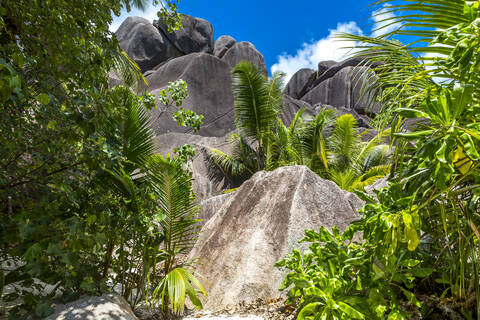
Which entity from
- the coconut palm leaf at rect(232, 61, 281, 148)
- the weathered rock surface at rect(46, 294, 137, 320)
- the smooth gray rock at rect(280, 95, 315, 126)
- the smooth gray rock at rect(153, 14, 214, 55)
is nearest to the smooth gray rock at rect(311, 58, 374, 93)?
the smooth gray rock at rect(280, 95, 315, 126)

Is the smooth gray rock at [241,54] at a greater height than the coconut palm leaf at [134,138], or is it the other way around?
the smooth gray rock at [241,54]

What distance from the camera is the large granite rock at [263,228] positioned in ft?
11.3

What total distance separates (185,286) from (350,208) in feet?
7.37

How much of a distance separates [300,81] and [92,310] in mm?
24958

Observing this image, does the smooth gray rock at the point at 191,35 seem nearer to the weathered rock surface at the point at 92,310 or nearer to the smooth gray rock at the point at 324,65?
the smooth gray rock at the point at 324,65

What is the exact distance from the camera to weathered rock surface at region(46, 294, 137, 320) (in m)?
2.24

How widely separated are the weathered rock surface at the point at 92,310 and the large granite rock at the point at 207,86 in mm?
12798

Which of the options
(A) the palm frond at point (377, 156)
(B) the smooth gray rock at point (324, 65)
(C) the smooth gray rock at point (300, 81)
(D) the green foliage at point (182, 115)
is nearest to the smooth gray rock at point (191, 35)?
(C) the smooth gray rock at point (300, 81)

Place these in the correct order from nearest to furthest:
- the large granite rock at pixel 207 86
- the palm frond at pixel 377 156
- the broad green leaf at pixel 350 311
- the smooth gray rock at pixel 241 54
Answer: the broad green leaf at pixel 350 311 < the palm frond at pixel 377 156 < the large granite rock at pixel 207 86 < the smooth gray rock at pixel 241 54

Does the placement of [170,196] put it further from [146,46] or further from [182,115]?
[146,46]

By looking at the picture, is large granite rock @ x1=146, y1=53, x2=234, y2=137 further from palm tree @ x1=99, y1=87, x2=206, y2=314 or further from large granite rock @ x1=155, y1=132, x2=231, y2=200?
palm tree @ x1=99, y1=87, x2=206, y2=314

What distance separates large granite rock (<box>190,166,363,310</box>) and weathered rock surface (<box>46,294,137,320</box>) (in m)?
1.24

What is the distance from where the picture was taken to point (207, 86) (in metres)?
15.9

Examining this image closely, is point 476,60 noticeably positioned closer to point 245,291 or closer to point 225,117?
point 245,291
